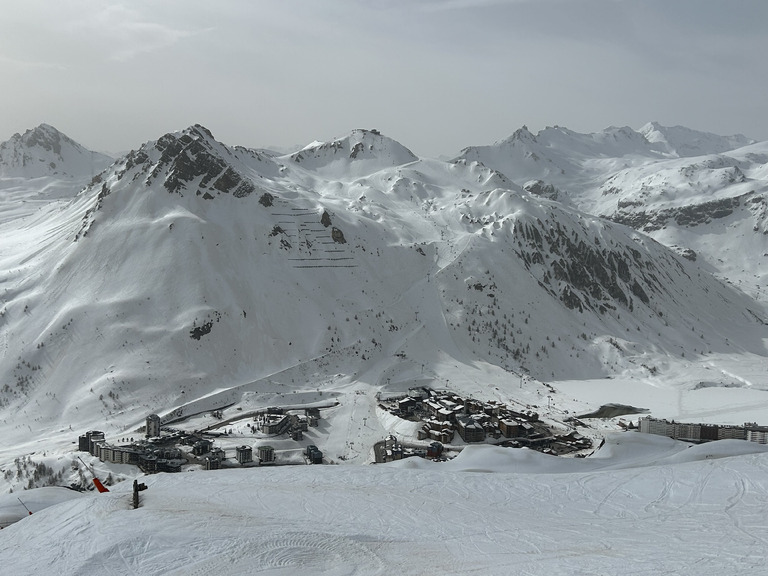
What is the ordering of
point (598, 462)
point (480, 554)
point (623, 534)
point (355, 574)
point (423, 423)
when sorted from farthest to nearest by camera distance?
point (423, 423) → point (598, 462) → point (623, 534) → point (480, 554) → point (355, 574)

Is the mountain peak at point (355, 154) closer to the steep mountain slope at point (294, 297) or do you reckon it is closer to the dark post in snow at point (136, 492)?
the steep mountain slope at point (294, 297)

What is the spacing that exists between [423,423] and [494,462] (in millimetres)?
21755

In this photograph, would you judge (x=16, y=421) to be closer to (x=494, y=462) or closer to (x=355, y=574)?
(x=494, y=462)

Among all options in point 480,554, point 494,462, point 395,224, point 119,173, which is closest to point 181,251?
point 119,173

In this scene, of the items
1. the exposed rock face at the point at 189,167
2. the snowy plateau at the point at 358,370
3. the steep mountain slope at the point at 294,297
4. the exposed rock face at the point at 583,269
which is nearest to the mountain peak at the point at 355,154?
the snowy plateau at the point at 358,370

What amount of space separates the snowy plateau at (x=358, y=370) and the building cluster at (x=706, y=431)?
454 cm

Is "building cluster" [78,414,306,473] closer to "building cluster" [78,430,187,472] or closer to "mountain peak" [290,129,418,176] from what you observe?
"building cluster" [78,430,187,472]

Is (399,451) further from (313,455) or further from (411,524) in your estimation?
(411,524)

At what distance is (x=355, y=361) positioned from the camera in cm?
7944

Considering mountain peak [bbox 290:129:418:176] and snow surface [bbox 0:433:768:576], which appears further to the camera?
mountain peak [bbox 290:129:418:176]

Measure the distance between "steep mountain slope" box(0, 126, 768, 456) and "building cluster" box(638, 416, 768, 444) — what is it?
66.6 ft

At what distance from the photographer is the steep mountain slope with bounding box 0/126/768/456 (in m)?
71.1

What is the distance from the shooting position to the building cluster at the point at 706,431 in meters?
56.5

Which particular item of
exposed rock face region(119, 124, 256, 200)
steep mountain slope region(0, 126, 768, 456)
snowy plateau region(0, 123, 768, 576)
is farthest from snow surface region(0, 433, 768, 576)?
exposed rock face region(119, 124, 256, 200)
